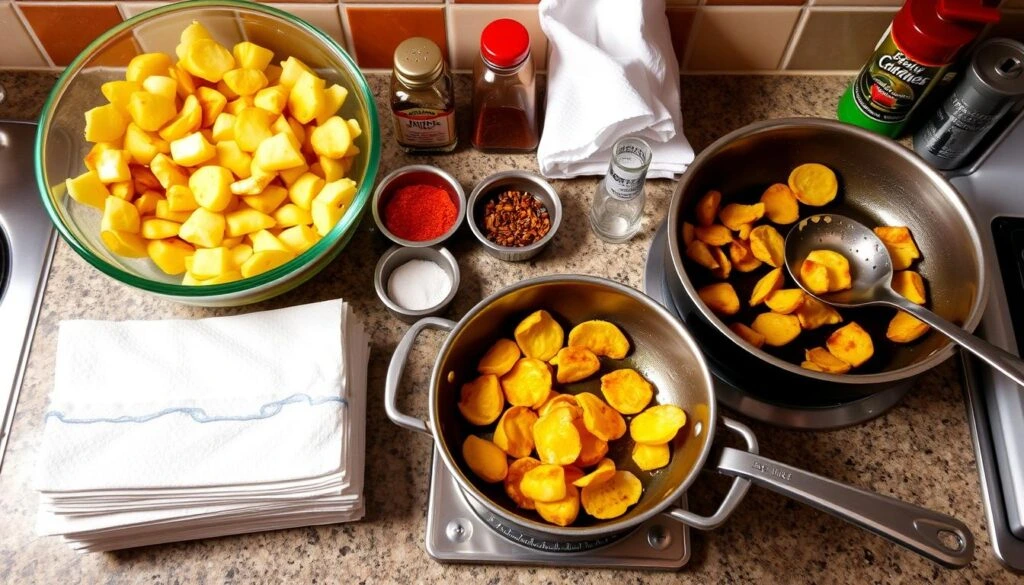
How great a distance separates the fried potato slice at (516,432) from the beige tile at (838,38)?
667 millimetres

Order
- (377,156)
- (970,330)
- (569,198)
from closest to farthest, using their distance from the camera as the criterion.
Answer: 1. (970,330)
2. (377,156)
3. (569,198)

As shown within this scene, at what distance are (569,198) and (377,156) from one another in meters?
0.27

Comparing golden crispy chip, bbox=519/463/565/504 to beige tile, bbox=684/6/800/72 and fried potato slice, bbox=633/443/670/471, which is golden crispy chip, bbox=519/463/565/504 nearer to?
fried potato slice, bbox=633/443/670/471

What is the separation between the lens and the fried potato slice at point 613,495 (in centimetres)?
75

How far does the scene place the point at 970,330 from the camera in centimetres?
75

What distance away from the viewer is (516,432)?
787mm

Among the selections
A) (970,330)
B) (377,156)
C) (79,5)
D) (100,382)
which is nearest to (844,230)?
(970,330)

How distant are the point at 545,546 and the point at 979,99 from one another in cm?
74

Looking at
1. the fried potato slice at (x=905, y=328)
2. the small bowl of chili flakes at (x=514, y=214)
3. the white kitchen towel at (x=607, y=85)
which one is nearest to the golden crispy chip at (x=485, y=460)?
the small bowl of chili flakes at (x=514, y=214)

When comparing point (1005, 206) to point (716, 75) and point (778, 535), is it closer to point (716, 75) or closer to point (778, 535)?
point (716, 75)

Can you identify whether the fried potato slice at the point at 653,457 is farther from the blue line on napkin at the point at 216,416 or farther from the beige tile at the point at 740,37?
the beige tile at the point at 740,37

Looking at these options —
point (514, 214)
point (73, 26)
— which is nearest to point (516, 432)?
point (514, 214)

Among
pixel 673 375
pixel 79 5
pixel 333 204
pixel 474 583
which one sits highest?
pixel 79 5

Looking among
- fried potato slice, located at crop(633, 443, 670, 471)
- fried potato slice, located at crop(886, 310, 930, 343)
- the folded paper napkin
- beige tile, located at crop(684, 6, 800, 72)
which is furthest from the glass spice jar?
fried potato slice, located at crop(886, 310, 930, 343)
